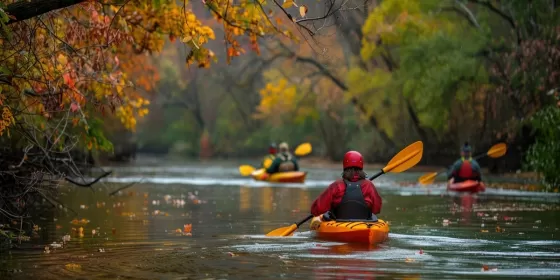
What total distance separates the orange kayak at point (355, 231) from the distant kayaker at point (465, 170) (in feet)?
53.9

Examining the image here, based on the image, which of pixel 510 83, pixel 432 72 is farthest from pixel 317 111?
pixel 510 83

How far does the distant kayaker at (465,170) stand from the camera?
3259 centimetres

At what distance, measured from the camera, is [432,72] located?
45344 mm

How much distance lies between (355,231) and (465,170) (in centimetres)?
1729

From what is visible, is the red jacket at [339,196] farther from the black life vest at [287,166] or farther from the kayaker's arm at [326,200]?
the black life vest at [287,166]

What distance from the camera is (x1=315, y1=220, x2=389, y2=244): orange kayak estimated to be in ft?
52.5

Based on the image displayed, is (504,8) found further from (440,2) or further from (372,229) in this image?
(372,229)

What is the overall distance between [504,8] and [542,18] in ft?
13.8

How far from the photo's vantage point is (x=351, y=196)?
16.5 meters

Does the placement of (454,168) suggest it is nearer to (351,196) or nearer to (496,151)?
(496,151)

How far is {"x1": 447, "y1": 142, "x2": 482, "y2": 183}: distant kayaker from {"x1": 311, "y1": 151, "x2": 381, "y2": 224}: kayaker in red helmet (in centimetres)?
1634

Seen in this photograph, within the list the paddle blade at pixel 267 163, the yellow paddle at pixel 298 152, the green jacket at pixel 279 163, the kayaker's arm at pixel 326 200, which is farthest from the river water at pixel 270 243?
the paddle blade at pixel 267 163

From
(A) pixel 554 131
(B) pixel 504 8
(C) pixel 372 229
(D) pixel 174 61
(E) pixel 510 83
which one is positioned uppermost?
(D) pixel 174 61

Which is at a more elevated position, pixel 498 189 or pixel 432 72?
pixel 432 72
